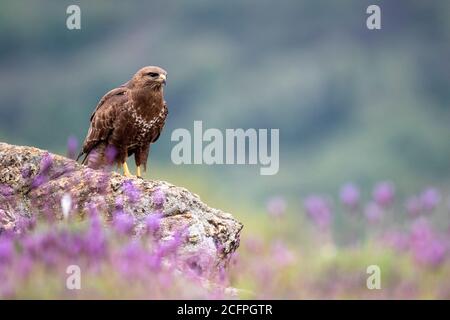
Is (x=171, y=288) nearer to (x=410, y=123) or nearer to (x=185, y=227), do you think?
(x=185, y=227)

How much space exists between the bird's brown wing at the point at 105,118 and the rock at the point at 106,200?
5.05 feet

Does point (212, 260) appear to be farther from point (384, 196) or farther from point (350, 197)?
point (384, 196)

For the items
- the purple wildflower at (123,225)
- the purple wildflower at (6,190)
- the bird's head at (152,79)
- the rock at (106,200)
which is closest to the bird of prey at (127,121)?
the bird's head at (152,79)

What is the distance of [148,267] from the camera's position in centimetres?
739

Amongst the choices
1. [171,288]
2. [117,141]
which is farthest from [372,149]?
[171,288]

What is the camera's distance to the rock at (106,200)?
9.31m

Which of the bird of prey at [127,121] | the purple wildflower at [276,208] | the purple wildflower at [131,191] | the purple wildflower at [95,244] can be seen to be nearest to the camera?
the purple wildflower at [95,244]

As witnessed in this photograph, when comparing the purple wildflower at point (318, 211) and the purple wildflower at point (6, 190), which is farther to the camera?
the purple wildflower at point (6, 190)

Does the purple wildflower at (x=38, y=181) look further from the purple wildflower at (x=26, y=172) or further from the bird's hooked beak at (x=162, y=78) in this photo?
the bird's hooked beak at (x=162, y=78)

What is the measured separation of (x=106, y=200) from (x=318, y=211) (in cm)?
170

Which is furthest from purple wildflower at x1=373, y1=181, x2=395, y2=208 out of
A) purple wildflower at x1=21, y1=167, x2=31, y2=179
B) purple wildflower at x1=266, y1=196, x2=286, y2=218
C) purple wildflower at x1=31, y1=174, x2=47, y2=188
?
purple wildflower at x1=21, y1=167, x2=31, y2=179

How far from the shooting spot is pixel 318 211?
9.26 metres

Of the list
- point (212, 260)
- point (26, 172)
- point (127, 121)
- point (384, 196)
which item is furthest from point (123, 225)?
point (127, 121)

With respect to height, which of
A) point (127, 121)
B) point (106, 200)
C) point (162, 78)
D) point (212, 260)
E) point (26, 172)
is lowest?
point (212, 260)
